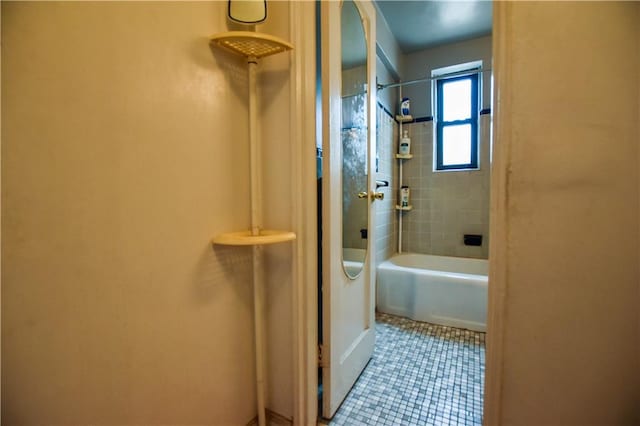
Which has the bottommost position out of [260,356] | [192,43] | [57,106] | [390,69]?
[260,356]

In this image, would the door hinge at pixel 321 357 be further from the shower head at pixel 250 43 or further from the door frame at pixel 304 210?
the shower head at pixel 250 43

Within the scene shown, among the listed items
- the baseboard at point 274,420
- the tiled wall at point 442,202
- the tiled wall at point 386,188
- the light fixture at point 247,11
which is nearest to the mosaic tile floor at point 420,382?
the baseboard at point 274,420

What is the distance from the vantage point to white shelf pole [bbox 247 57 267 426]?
3.57 ft

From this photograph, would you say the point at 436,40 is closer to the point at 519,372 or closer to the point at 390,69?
the point at 390,69

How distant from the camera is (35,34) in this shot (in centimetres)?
64

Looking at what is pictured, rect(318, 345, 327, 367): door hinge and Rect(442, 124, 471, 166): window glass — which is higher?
Rect(442, 124, 471, 166): window glass

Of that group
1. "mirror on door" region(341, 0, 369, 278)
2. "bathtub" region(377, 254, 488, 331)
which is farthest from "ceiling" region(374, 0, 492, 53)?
"bathtub" region(377, 254, 488, 331)

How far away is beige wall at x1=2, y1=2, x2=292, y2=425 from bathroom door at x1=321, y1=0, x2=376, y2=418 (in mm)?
216

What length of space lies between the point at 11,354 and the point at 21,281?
16cm

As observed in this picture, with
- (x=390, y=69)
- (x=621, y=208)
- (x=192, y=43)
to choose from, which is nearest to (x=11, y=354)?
(x=192, y=43)

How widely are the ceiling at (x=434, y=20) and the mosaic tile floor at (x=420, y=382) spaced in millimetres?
2559

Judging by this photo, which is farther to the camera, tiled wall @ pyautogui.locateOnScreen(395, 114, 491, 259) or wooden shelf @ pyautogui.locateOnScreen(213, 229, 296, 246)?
tiled wall @ pyautogui.locateOnScreen(395, 114, 491, 259)

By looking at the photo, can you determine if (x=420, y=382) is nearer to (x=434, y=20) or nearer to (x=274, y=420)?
(x=274, y=420)

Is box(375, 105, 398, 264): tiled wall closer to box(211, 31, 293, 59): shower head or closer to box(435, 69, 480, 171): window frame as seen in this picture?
box(435, 69, 480, 171): window frame
